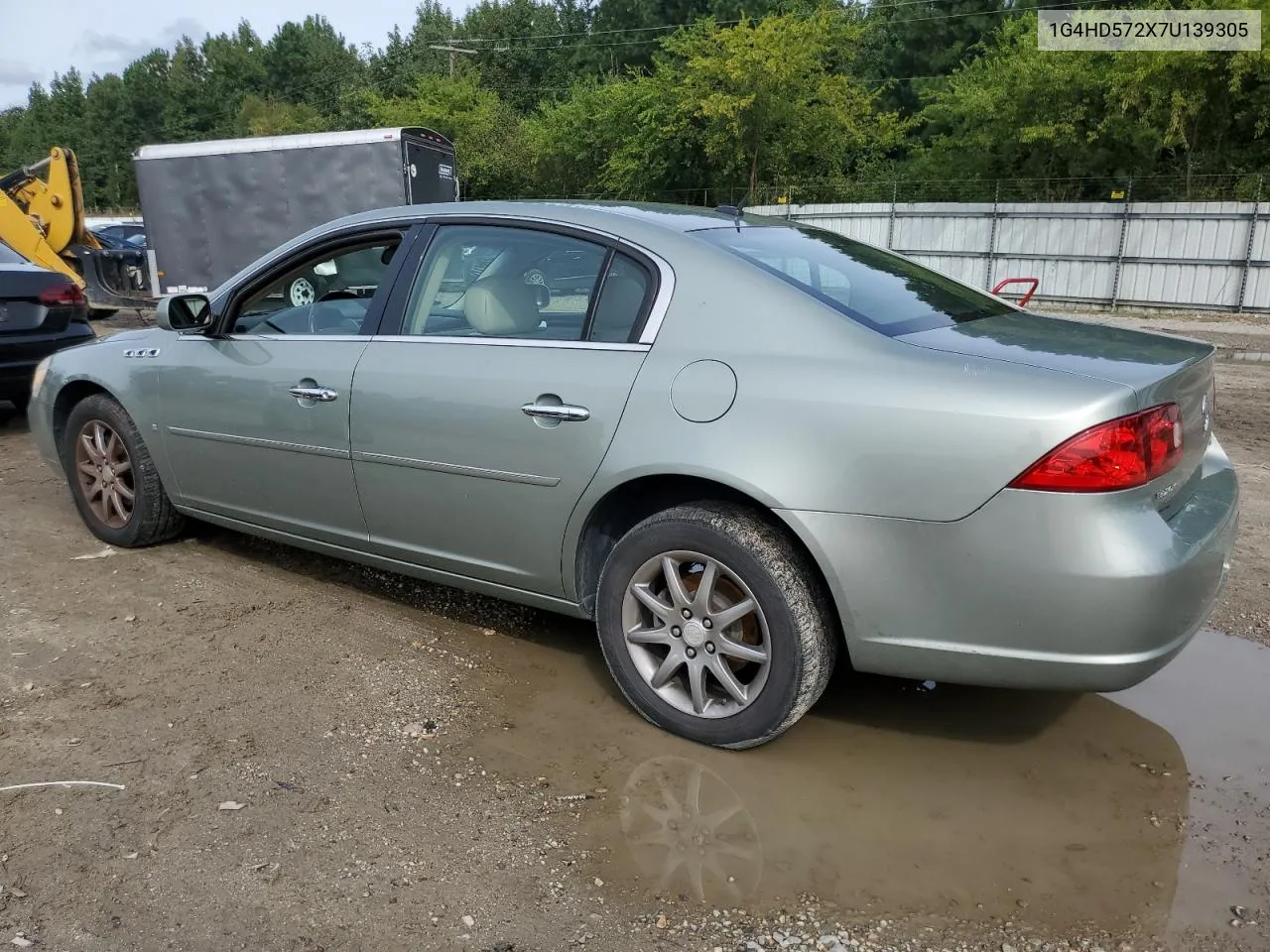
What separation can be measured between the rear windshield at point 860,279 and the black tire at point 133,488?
9.69ft

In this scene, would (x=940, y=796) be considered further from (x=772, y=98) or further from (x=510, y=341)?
(x=772, y=98)

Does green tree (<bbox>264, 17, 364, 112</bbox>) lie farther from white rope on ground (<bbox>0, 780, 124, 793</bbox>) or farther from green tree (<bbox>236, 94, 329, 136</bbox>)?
white rope on ground (<bbox>0, 780, 124, 793</bbox>)

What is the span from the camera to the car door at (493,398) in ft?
10.3

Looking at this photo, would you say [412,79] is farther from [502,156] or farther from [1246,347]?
[1246,347]

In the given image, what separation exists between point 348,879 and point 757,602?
1299mm

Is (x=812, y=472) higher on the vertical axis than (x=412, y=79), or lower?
lower

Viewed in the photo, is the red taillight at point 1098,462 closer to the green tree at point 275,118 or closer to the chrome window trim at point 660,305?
the chrome window trim at point 660,305

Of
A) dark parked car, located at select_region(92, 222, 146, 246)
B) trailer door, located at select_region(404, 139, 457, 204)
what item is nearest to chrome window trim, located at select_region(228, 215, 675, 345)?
trailer door, located at select_region(404, 139, 457, 204)

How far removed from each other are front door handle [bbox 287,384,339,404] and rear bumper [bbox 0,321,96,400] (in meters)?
4.54

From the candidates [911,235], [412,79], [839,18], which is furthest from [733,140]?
[412,79]

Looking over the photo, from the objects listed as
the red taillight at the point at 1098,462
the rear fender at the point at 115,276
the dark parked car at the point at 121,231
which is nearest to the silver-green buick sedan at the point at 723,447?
the red taillight at the point at 1098,462

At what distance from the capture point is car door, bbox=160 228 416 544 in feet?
12.4

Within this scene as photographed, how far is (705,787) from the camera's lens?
284 centimetres

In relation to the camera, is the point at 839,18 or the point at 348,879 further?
the point at 839,18
